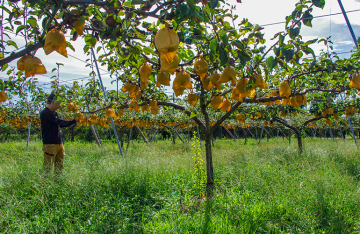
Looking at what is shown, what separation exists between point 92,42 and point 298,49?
1.13 m

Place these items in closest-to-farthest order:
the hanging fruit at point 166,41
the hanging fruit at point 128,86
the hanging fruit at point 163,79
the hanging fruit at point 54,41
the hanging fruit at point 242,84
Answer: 1. the hanging fruit at point 166,41
2. the hanging fruit at point 54,41
3. the hanging fruit at point 163,79
4. the hanging fruit at point 242,84
5. the hanging fruit at point 128,86

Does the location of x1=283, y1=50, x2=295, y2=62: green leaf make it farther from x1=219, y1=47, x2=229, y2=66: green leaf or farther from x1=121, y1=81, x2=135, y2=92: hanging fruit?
x1=121, y1=81, x2=135, y2=92: hanging fruit

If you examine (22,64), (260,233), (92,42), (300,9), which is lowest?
(260,233)

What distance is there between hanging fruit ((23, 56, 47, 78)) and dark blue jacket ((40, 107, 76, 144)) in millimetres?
2694

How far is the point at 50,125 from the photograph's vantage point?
11.4ft

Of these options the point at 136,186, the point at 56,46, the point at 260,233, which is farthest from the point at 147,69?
the point at 136,186

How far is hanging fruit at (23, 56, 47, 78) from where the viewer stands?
911mm

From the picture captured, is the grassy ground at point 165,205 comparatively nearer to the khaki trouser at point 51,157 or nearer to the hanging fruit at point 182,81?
the khaki trouser at point 51,157

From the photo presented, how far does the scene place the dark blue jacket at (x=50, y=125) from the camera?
3.39m

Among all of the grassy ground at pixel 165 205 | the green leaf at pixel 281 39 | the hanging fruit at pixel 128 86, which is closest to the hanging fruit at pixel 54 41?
the hanging fruit at pixel 128 86

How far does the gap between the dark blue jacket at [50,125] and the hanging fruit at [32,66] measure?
2.69m

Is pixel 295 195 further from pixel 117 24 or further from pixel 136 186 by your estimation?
pixel 117 24

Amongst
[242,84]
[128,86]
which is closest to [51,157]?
[128,86]

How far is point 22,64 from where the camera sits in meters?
1.00
